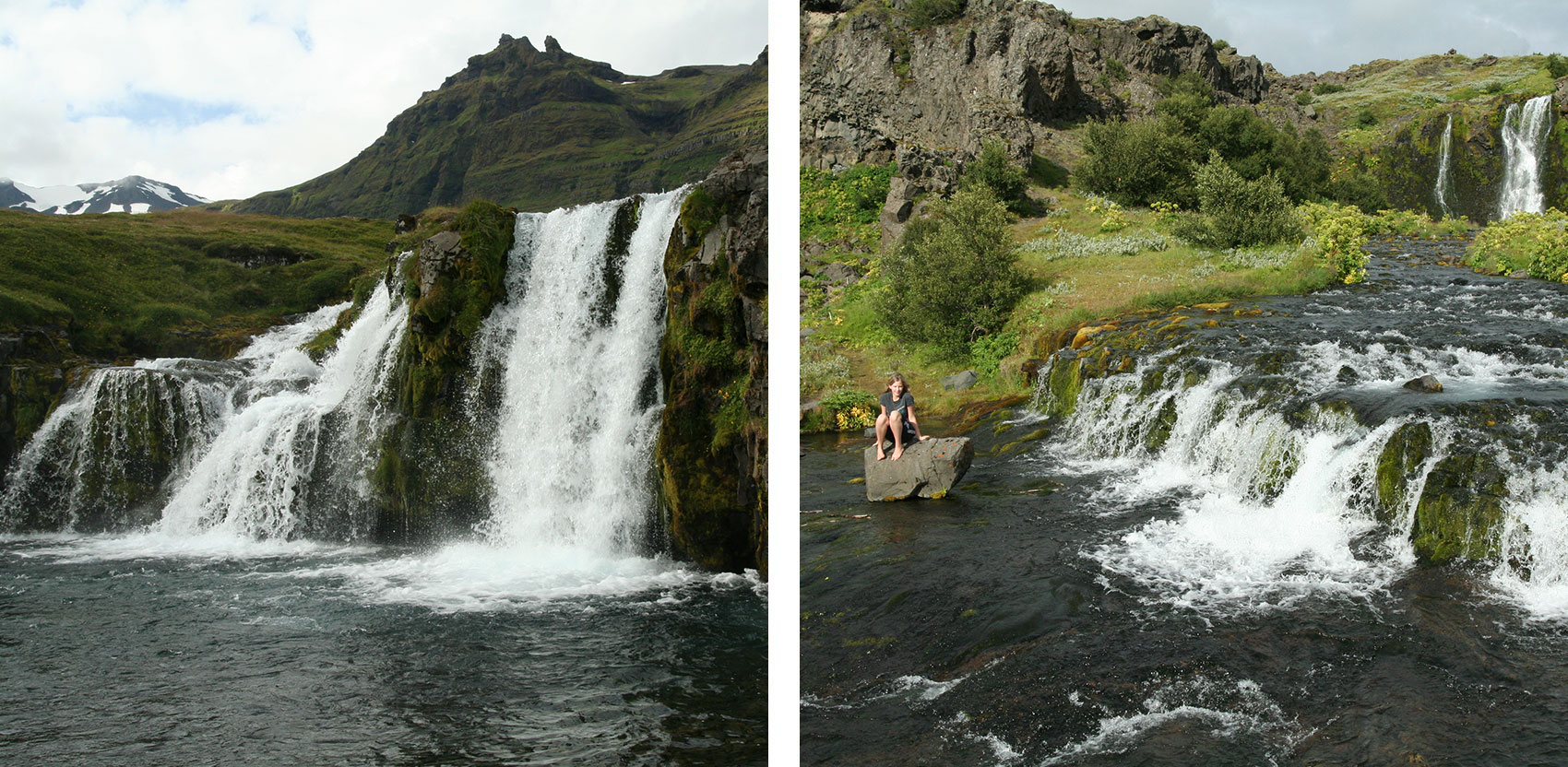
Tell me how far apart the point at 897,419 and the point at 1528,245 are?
179cm

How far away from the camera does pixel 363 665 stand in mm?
4336

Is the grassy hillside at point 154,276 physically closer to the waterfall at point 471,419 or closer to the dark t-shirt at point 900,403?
the waterfall at point 471,419

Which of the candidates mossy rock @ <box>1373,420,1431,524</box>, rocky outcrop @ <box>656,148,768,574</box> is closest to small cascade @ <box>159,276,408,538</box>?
rocky outcrop @ <box>656,148,768,574</box>

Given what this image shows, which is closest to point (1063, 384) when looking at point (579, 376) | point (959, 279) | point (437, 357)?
point (959, 279)

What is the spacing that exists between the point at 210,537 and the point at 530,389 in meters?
2.57

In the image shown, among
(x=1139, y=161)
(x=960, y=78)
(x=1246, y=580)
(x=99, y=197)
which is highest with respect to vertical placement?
(x=960, y=78)

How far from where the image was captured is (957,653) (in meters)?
2.51

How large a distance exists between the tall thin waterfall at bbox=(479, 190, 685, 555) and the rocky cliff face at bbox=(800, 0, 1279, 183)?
2.80 metres

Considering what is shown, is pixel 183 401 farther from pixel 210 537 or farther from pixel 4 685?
pixel 4 685

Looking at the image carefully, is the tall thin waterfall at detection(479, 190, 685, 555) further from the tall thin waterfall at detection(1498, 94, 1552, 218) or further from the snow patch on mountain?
the tall thin waterfall at detection(1498, 94, 1552, 218)

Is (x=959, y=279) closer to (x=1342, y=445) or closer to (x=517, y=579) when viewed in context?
(x=1342, y=445)

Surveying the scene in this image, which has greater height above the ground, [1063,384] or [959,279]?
[959,279]

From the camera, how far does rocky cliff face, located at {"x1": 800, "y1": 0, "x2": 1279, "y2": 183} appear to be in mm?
2982

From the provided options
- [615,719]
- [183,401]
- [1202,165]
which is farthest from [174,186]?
[1202,165]
